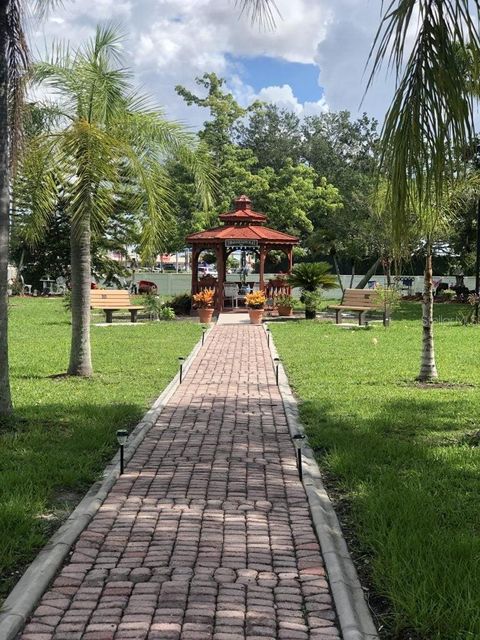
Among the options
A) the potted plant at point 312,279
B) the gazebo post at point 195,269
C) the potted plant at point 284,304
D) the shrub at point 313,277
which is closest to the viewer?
the potted plant at point 312,279

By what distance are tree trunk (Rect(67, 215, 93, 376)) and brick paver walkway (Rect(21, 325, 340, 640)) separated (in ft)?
12.4

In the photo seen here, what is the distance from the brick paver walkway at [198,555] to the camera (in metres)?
2.98

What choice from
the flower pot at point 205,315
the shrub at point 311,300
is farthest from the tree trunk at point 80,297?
the shrub at point 311,300

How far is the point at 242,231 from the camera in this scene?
2283 cm

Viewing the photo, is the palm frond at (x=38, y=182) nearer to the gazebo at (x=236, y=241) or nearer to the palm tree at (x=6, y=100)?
the palm tree at (x=6, y=100)

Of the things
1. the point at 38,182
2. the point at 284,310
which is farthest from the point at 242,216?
the point at 38,182

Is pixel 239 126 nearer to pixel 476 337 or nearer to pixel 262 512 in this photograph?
pixel 476 337

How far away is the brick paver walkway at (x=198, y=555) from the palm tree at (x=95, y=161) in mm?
3929

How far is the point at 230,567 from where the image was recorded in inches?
140

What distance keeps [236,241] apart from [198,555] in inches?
748

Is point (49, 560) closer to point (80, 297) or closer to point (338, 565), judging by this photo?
point (338, 565)

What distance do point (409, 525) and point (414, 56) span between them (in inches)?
106

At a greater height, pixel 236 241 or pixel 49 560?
pixel 236 241

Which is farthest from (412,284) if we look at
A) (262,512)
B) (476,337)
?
(262,512)
